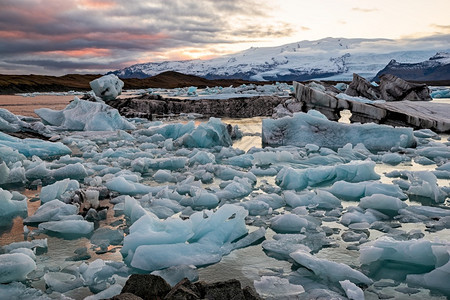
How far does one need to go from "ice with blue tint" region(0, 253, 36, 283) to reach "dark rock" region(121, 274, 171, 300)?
848mm

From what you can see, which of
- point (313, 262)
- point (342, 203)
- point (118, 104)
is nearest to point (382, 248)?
point (313, 262)

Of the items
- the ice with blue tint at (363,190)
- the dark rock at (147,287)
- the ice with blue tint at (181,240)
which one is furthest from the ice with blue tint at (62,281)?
the ice with blue tint at (363,190)

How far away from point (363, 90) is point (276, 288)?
17.5m

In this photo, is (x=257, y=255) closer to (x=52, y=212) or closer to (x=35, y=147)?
(x=52, y=212)

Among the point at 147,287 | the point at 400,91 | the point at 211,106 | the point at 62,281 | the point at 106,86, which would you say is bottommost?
the point at 211,106

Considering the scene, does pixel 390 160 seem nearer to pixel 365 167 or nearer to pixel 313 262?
pixel 365 167

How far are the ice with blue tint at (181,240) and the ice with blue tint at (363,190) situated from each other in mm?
1680

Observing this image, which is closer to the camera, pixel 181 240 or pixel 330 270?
pixel 330 270

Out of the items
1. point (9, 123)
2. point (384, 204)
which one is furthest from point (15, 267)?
point (9, 123)

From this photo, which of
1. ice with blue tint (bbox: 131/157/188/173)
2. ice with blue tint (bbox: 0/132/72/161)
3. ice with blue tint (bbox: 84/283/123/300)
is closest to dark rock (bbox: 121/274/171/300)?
ice with blue tint (bbox: 84/283/123/300)

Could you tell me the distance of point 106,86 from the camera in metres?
17.5

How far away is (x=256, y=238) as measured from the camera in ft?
10.0

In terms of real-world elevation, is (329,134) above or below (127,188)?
below

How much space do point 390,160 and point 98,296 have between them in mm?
5550
